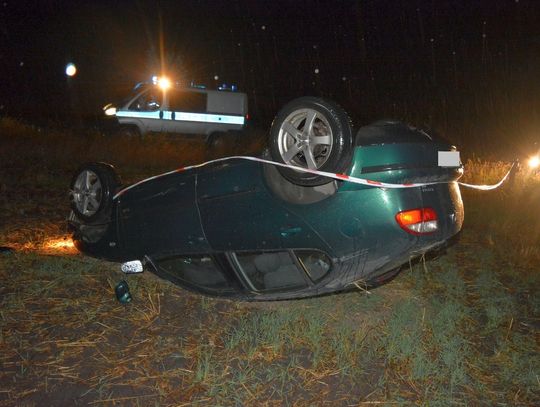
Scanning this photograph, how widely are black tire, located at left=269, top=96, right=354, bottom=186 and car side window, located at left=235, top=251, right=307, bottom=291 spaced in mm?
707

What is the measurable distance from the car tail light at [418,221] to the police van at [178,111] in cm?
1215

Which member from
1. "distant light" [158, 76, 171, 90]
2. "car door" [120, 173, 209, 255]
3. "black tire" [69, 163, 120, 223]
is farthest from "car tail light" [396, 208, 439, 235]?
"distant light" [158, 76, 171, 90]

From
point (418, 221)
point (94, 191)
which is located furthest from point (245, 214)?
point (94, 191)

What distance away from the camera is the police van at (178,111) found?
48.9ft

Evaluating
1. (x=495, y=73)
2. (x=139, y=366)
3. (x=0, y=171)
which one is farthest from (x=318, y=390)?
(x=495, y=73)

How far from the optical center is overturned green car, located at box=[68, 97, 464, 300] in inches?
137

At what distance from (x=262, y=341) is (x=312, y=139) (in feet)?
4.37

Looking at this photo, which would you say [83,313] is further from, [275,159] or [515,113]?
[515,113]

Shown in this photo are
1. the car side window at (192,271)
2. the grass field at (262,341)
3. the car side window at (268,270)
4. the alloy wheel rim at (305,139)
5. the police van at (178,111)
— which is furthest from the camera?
the police van at (178,111)

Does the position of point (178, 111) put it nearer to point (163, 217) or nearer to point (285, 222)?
point (163, 217)

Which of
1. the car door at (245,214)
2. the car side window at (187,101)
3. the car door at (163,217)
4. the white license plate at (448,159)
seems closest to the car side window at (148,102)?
the car side window at (187,101)

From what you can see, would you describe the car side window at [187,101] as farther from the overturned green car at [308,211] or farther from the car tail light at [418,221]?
the car tail light at [418,221]

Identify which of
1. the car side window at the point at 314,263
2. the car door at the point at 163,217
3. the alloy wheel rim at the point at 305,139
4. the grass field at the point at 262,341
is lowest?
the grass field at the point at 262,341

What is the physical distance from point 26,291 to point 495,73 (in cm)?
3351
